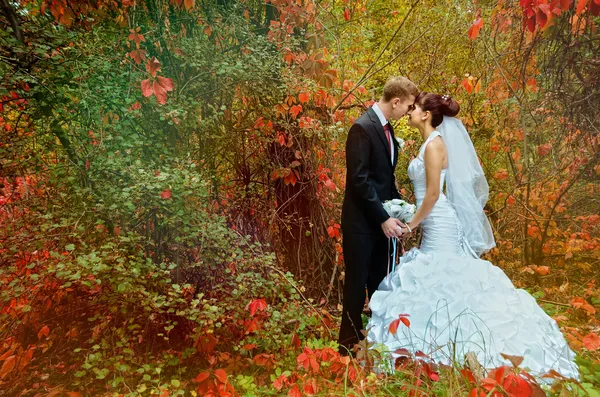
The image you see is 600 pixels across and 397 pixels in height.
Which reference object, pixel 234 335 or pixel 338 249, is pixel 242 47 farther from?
pixel 234 335

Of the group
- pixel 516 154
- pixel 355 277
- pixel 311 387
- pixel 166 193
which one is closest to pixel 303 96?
pixel 166 193

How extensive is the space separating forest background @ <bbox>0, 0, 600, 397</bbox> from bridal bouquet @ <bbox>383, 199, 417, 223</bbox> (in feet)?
2.88

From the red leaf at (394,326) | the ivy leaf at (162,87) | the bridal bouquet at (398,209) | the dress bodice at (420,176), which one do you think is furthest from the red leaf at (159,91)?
the red leaf at (394,326)

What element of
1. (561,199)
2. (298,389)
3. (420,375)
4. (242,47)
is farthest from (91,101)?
(561,199)

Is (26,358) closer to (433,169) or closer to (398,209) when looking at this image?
(398,209)

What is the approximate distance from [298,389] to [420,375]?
722mm

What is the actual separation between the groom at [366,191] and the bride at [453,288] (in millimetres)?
179

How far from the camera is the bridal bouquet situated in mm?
2645

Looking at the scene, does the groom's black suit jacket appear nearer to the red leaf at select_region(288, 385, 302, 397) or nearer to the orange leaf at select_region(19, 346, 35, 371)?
the red leaf at select_region(288, 385, 302, 397)

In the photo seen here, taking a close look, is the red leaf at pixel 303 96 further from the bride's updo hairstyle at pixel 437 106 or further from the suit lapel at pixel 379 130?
the bride's updo hairstyle at pixel 437 106

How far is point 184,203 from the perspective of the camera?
2697 millimetres

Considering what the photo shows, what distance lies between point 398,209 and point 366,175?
1.09 feet

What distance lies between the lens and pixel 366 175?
2.62 metres

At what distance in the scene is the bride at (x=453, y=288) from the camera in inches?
87.7
